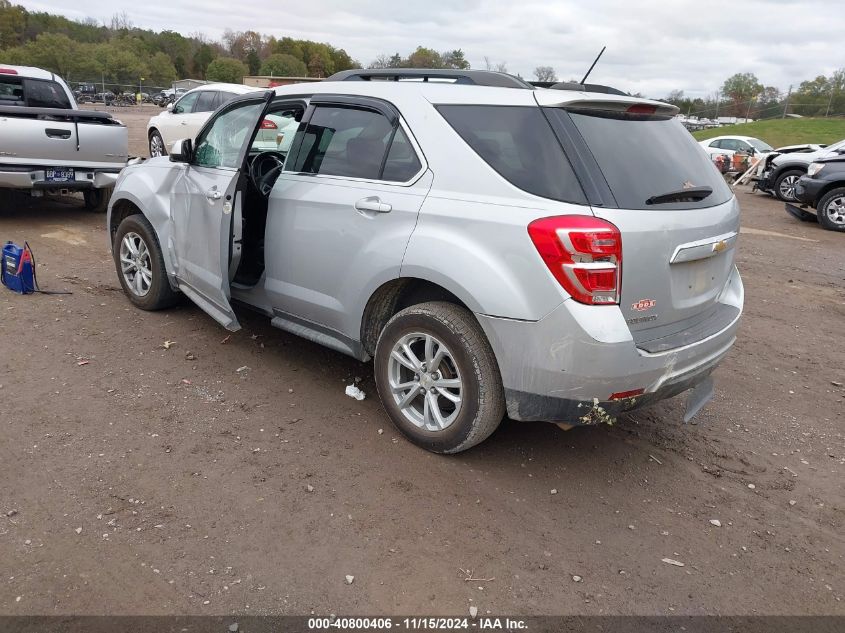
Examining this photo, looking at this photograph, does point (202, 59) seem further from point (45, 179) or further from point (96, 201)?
point (45, 179)

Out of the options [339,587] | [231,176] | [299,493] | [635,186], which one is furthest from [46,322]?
[635,186]

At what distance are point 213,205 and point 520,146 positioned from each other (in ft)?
7.02

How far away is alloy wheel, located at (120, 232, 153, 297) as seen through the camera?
524 centimetres

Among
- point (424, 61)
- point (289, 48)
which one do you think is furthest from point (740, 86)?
point (289, 48)

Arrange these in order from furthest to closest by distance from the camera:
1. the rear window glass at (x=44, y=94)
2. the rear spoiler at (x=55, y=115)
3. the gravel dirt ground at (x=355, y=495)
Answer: the rear window glass at (x=44, y=94)
the rear spoiler at (x=55, y=115)
the gravel dirt ground at (x=355, y=495)

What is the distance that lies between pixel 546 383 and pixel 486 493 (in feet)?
2.22

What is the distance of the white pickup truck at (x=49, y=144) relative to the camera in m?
7.42

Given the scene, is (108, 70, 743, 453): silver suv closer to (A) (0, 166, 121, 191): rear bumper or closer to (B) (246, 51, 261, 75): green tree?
(A) (0, 166, 121, 191): rear bumper

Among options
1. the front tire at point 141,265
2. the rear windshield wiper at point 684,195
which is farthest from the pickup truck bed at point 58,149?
the rear windshield wiper at point 684,195

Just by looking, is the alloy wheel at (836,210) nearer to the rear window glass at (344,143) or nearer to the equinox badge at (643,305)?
the equinox badge at (643,305)

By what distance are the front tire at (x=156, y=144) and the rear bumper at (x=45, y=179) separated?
6.07 m

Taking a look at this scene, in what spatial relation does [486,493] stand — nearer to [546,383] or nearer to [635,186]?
[546,383]

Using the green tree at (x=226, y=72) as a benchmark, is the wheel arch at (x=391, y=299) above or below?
below

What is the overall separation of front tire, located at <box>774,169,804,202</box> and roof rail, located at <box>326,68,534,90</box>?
14.5 m
